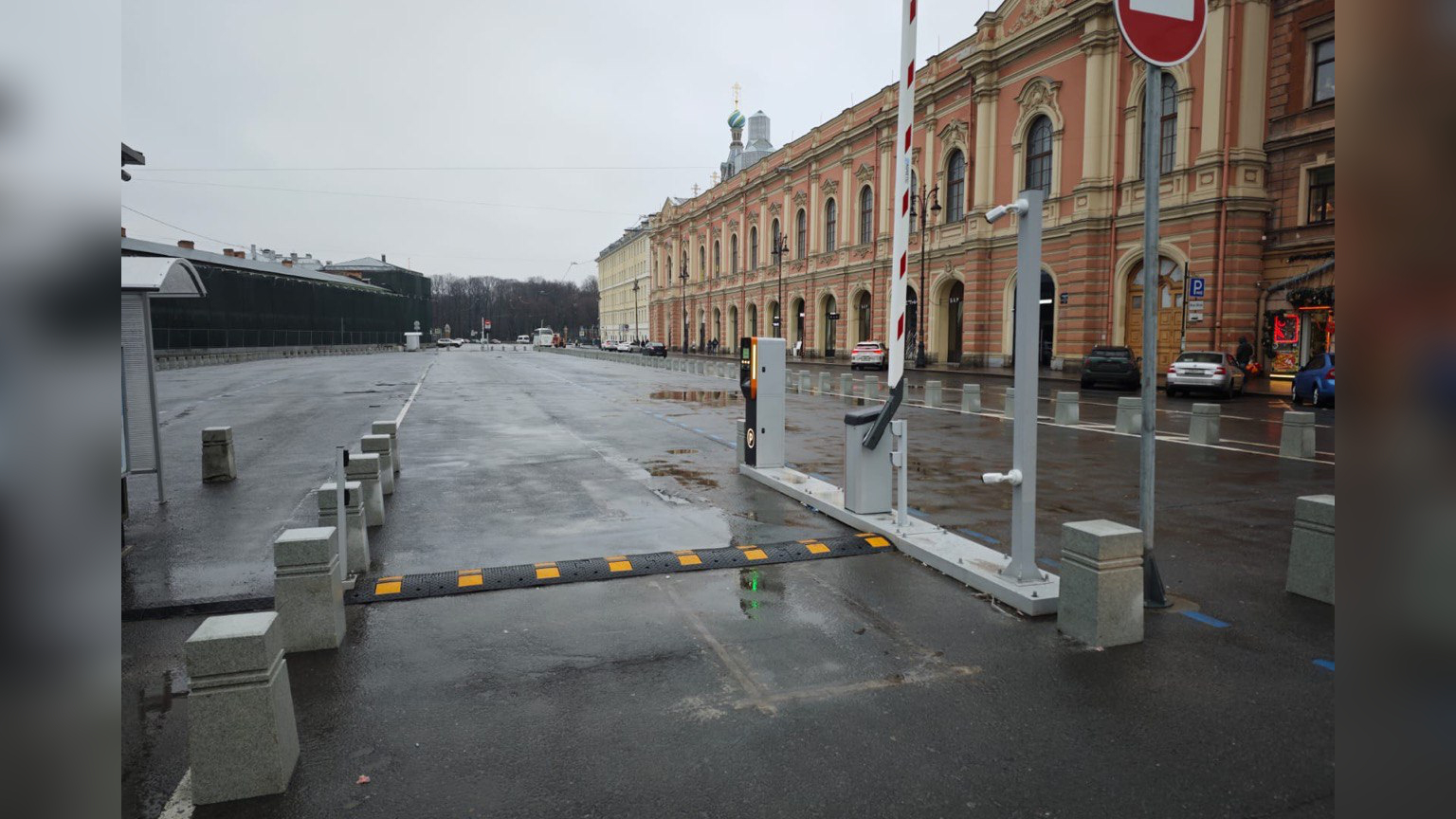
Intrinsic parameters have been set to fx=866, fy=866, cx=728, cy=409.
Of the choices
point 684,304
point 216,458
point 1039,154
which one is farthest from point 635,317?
point 216,458

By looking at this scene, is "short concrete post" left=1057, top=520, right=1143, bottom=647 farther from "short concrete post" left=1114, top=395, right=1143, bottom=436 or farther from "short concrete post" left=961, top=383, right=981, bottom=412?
"short concrete post" left=961, top=383, right=981, bottom=412

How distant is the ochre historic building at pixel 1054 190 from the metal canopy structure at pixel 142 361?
32.5 metres

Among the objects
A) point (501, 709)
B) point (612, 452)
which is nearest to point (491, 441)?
point (612, 452)

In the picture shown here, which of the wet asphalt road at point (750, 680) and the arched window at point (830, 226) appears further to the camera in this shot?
the arched window at point (830, 226)

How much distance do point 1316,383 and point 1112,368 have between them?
756cm

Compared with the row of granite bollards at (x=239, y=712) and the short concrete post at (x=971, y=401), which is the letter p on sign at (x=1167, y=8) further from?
the short concrete post at (x=971, y=401)

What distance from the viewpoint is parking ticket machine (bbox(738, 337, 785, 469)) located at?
37.0ft

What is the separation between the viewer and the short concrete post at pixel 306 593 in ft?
18.0

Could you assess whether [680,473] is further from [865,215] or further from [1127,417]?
[865,215]

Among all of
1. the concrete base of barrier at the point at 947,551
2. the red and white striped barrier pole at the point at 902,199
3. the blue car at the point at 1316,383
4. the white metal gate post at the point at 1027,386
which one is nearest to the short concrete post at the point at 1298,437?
the concrete base of barrier at the point at 947,551

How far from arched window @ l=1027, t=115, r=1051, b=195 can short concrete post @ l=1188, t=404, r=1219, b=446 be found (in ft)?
87.1

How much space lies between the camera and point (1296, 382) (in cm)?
2322

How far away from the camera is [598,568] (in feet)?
23.8
